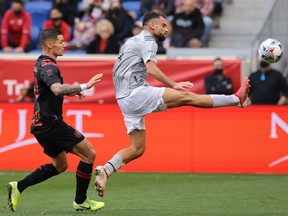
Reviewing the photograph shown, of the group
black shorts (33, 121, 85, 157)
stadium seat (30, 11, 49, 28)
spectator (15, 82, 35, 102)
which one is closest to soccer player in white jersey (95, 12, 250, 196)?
black shorts (33, 121, 85, 157)

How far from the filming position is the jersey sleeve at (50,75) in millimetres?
10295

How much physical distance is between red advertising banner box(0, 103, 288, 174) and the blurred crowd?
3.85 m

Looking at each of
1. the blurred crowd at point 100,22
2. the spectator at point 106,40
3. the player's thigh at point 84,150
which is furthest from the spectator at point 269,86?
the player's thigh at point 84,150

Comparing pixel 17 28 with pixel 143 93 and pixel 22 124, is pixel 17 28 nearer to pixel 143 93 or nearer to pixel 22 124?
pixel 22 124

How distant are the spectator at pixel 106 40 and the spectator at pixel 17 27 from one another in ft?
5.45

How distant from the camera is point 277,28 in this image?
19.2 metres

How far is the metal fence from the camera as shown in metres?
19.1

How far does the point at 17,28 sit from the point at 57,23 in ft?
3.20

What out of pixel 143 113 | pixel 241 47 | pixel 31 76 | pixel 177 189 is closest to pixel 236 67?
pixel 241 47

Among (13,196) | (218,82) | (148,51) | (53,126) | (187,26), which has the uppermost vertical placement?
(148,51)

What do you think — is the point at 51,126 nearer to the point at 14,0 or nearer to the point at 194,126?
the point at 194,126

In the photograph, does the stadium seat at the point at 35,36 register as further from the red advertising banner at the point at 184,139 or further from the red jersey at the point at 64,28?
the red advertising banner at the point at 184,139

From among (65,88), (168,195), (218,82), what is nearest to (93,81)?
(65,88)

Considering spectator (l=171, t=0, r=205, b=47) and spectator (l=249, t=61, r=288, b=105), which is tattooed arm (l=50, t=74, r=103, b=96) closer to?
spectator (l=249, t=61, r=288, b=105)
